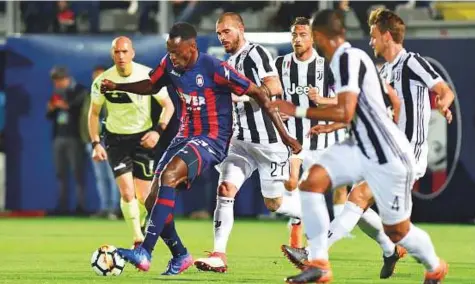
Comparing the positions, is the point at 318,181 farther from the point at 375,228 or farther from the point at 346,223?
the point at 375,228

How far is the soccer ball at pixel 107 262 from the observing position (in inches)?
392

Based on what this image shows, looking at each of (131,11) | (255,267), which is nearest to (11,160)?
(131,11)

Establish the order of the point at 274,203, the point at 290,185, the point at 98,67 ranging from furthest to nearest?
the point at 98,67 → the point at 290,185 → the point at 274,203

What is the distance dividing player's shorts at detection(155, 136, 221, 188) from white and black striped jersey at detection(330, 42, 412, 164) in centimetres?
185

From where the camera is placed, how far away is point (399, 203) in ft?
28.0

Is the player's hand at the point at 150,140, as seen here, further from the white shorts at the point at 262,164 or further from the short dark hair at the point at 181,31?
the short dark hair at the point at 181,31

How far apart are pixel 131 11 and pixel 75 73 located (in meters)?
1.57

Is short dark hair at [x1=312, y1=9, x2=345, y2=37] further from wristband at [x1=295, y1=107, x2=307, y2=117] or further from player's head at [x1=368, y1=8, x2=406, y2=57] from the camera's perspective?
player's head at [x1=368, y1=8, x2=406, y2=57]

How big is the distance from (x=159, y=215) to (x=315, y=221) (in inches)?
62.8

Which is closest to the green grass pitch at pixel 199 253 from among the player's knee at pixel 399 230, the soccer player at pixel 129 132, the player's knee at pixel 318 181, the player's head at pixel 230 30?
the soccer player at pixel 129 132

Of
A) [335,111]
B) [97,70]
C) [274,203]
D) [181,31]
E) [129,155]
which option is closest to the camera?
[335,111]

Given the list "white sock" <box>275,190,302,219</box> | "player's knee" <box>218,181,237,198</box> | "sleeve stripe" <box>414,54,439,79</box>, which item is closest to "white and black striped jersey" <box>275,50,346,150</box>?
"white sock" <box>275,190,302,219</box>

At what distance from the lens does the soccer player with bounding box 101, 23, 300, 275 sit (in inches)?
394

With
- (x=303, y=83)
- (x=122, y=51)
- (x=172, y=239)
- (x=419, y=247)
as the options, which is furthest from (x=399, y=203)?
(x=122, y=51)
